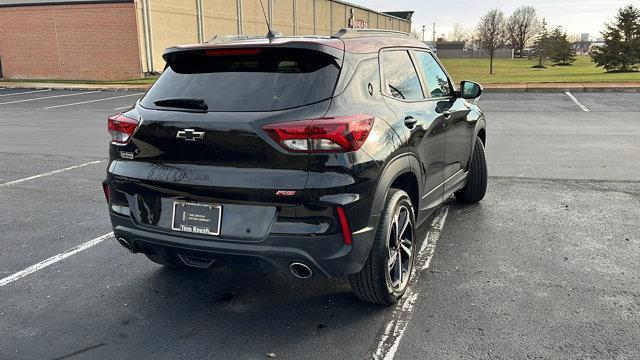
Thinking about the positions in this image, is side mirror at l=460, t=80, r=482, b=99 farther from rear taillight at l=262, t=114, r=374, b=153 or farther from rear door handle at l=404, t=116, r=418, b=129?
rear taillight at l=262, t=114, r=374, b=153

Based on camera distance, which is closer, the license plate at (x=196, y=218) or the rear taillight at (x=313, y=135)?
the rear taillight at (x=313, y=135)

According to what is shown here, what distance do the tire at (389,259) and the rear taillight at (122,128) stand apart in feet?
5.30

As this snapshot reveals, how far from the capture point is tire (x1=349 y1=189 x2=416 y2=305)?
3326 millimetres

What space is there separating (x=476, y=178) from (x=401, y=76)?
7.18ft

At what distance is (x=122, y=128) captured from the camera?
3.44 m

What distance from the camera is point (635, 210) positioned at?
18.1ft

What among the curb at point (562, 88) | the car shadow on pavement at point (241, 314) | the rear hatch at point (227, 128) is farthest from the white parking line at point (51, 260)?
the curb at point (562, 88)

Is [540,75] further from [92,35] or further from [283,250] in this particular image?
[283,250]

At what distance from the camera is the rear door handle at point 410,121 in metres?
3.63

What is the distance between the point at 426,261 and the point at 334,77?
185 cm

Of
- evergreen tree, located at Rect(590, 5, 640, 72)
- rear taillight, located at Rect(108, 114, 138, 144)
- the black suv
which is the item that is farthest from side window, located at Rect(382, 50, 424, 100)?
evergreen tree, located at Rect(590, 5, 640, 72)

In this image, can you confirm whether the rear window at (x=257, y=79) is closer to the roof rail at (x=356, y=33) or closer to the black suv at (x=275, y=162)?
the black suv at (x=275, y=162)

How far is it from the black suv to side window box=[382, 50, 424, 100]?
0.03 metres

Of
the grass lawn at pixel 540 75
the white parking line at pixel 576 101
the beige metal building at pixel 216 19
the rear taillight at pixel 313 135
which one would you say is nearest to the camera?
the rear taillight at pixel 313 135
